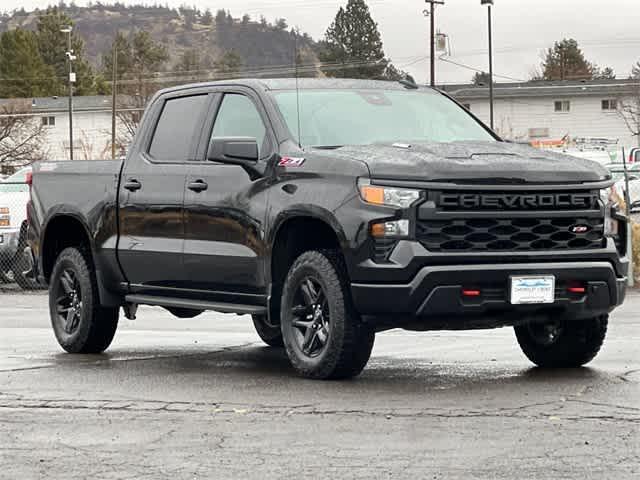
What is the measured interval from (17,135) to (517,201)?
7109cm

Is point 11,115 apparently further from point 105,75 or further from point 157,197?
point 157,197

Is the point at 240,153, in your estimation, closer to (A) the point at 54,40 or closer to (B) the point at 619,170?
(B) the point at 619,170

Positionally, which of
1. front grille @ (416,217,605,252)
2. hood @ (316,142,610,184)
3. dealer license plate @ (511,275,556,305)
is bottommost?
dealer license plate @ (511,275,556,305)

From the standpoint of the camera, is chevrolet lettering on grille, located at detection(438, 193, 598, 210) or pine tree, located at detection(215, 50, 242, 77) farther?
pine tree, located at detection(215, 50, 242, 77)

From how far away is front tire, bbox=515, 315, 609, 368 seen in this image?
10.3m

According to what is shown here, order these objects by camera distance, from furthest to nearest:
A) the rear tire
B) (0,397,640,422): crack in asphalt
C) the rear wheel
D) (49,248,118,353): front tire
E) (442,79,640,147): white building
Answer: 1. (442,79,640,147): white building
2. the rear wheel
3. the rear tire
4. (49,248,118,353): front tire
5. (0,397,640,422): crack in asphalt

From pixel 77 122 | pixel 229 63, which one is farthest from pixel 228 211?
pixel 229 63

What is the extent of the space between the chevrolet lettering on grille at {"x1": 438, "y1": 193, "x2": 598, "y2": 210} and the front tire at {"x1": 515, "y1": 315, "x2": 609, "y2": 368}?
0.97m

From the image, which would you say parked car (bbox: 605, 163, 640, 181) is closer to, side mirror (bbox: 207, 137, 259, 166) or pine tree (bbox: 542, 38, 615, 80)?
side mirror (bbox: 207, 137, 259, 166)

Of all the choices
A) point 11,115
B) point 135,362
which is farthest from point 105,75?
point 135,362

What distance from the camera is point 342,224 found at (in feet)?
30.7

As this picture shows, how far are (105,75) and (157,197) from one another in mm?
118734

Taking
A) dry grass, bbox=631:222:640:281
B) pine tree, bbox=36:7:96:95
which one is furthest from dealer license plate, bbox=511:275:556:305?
pine tree, bbox=36:7:96:95

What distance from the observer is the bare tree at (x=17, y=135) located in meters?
70.9
